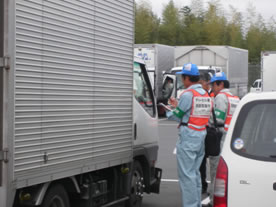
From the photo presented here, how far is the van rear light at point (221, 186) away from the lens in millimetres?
5246

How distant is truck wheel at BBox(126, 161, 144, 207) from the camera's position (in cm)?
834

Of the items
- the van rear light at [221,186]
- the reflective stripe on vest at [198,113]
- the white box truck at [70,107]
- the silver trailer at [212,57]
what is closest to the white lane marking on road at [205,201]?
the white box truck at [70,107]

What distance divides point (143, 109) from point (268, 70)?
710 inches

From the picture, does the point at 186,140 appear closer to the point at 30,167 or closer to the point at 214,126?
the point at 214,126

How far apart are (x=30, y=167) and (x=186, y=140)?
92.4 inches

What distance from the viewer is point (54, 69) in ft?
20.4

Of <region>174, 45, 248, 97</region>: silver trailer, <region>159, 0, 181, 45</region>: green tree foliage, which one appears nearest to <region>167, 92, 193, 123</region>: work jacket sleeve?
<region>174, 45, 248, 97</region>: silver trailer

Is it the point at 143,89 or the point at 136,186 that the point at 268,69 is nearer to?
the point at 143,89

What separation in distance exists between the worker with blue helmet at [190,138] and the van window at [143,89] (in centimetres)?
102

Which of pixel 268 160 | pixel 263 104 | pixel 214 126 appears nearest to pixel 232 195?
pixel 268 160

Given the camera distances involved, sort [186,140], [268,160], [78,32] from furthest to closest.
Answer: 1. [186,140]
2. [78,32]
3. [268,160]

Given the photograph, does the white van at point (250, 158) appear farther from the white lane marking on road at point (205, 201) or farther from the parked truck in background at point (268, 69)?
the parked truck in background at point (268, 69)

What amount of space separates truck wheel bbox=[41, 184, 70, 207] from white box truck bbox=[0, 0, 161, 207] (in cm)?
1

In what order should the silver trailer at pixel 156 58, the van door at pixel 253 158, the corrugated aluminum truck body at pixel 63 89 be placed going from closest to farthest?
the van door at pixel 253 158 → the corrugated aluminum truck body at pixel 63 89 → the silver trailer at pixel 156 58
